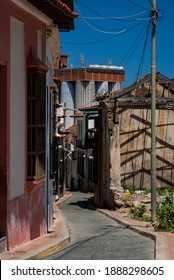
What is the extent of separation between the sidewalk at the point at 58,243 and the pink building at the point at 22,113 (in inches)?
11.9

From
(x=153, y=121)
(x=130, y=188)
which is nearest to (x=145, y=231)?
(x=153, y=121)

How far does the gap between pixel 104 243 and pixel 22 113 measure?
351 centimetres

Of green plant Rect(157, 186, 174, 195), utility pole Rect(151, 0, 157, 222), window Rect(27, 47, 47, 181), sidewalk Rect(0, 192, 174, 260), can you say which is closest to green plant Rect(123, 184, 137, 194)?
green plant Rect(157, 186, 174, 195)

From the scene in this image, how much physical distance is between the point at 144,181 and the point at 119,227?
6259 mm

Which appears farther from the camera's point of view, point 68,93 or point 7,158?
point 68,93

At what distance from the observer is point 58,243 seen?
1258cm

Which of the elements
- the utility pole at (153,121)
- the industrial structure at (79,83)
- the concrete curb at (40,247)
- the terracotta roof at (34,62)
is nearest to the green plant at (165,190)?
the utility pole at (153,121)

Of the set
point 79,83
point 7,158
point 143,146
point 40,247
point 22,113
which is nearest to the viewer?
point 7,158

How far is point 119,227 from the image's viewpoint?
17.7m

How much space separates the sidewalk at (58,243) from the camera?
34.7 feet

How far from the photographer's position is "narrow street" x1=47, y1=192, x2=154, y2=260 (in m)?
11.0

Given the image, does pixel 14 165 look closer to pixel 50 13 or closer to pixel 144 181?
pixel 50 13

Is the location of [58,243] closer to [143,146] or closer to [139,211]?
[139,211]
